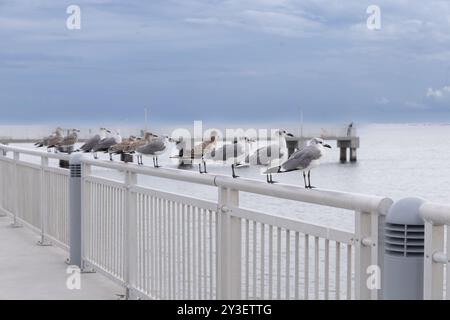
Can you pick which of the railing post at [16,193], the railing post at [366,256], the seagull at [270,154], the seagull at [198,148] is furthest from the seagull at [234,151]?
the railing post at [16,193]

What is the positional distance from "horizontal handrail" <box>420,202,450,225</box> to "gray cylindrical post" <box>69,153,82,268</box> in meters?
5.20

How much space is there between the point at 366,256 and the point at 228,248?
147 cm

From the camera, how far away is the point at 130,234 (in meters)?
6.83

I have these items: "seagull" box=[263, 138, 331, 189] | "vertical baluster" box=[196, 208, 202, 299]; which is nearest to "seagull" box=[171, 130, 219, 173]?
"vertical baluster" box=[196, 208, 202, 299]

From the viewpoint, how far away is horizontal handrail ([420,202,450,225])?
10.9 feet

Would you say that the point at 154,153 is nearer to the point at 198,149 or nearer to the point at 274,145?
the point at 198,149

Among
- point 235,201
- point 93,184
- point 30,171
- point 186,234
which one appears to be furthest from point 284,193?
point 30,171

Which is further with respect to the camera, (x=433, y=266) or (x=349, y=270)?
(x=349, y=270)

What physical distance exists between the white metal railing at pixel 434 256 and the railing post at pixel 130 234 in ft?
11.9

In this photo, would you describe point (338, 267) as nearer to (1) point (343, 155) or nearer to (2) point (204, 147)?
(2) point (204, 147)

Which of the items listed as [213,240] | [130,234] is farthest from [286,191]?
[130,234]

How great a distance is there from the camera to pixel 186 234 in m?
5.83
